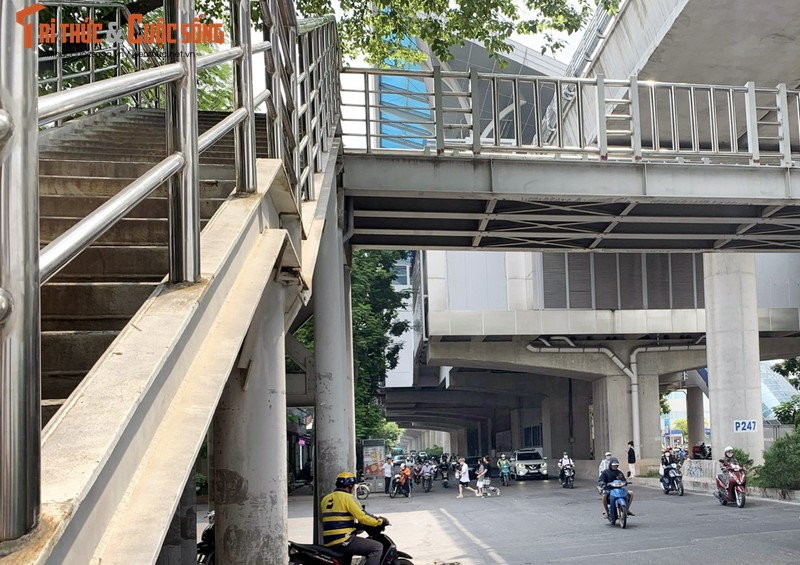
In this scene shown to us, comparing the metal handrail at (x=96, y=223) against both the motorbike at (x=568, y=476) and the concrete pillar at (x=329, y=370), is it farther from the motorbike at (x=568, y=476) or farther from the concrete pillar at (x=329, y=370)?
the motorbike at (x=568, y=476)

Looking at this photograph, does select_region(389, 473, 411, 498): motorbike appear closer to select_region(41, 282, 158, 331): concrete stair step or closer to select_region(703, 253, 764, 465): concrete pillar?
select_region(703, 253, 764, 465): concrete pillar

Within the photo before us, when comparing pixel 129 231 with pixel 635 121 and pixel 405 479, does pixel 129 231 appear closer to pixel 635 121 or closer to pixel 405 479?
pixel 635 121

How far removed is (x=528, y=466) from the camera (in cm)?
4166

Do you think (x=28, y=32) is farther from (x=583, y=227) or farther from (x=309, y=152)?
(x=583, y=227)

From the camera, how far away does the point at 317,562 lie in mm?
8891

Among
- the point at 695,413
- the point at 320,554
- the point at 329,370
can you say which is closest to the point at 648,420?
the point at 695,413

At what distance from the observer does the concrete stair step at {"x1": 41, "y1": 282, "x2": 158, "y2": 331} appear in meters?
3.28

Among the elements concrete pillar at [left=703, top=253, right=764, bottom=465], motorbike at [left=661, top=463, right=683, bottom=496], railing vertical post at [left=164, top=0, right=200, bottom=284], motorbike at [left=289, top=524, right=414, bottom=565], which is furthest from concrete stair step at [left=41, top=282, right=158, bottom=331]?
concrete pillar at [left=703, top=253, right=764, bottom=465]

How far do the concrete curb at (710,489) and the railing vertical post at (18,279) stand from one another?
68.5 ft

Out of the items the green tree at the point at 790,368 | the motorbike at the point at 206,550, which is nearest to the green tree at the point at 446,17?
the motorbike at the point at 206,550

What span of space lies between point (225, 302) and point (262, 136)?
5452mm

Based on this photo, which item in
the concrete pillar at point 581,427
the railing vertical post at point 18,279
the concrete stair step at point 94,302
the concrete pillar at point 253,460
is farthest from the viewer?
the concrete pillar at point 581,427

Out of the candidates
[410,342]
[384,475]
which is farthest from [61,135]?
[410,342]

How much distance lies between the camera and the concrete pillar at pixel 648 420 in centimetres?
3588
